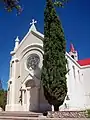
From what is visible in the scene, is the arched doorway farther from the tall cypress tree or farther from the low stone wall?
the low stone wall

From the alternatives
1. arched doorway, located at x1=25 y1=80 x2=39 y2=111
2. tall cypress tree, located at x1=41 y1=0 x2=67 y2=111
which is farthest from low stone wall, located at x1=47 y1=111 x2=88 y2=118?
arched doorway, located at x1=25 y1=80 x2=39 y2=111

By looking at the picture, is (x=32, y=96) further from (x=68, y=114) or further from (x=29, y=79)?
(x=68, y=114)

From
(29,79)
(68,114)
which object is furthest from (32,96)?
(68,114)

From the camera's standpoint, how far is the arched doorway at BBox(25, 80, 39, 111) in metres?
22.9

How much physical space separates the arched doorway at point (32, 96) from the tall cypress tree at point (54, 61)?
589 centimetres

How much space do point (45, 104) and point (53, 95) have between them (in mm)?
6053

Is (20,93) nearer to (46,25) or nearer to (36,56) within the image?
(36,56)

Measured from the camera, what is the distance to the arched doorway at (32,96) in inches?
900

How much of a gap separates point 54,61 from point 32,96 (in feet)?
28.0

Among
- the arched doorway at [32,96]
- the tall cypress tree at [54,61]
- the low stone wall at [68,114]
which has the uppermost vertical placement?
the tall cypress tree at [54,61]

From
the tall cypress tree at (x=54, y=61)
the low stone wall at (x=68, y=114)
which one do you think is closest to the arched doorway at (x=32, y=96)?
the tall cypress tree at (x=54, y=61)

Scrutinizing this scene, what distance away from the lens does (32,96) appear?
77.7ft

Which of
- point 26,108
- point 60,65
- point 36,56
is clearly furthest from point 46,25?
point 26,108

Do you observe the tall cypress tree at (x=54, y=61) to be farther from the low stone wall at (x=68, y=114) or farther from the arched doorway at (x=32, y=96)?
the arched doorway at (x=32, y=96)
